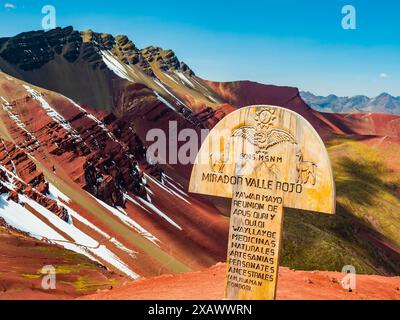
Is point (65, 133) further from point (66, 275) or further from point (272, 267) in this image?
point (272, 267)

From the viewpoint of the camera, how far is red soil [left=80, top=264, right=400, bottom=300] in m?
13.4

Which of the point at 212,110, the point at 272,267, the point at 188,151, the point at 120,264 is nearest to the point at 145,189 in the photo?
the point at 120,264

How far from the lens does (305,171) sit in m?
10.0

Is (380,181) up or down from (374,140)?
down

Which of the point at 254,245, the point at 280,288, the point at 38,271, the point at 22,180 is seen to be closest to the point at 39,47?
the point at 22,180

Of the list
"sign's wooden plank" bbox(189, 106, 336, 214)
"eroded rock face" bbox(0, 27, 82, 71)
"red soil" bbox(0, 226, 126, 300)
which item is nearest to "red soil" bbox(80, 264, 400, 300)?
"sign's wooden plank" bbox(189, 106, 336, 214)

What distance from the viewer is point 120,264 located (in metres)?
50.1

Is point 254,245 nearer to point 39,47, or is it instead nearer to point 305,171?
point 305,171

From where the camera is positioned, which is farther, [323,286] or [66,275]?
[66,275]

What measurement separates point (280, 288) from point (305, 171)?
18.0 ft

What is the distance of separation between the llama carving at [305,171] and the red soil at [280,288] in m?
3.80
